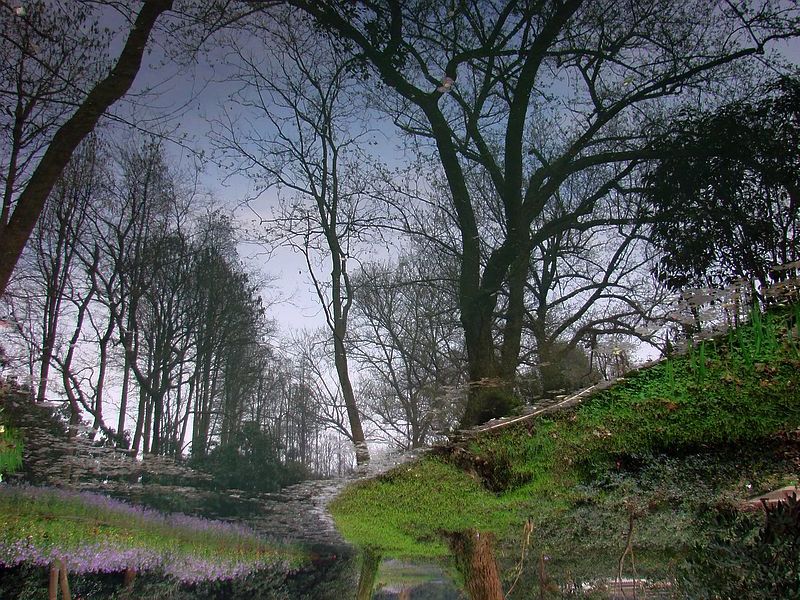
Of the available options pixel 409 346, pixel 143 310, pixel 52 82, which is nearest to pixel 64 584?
pixel 143 310

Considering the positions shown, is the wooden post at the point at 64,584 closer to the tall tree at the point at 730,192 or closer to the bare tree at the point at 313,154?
the bare tree at the point at 313,154

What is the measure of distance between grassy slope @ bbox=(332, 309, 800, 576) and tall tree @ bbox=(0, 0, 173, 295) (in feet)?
8.21

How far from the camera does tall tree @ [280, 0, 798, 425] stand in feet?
6.99

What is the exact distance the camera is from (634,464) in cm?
337

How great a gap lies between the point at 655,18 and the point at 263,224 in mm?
2279

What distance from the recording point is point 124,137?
8.38 feet

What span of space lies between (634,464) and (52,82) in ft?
12.5

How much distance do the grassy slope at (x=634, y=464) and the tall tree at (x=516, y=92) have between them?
68 cm

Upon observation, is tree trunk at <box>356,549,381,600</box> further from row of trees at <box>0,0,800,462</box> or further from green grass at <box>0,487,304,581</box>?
row of trees at <box>0,0,800,462</box>

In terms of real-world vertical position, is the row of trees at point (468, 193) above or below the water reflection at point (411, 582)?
above

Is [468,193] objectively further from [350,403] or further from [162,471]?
[162,471]

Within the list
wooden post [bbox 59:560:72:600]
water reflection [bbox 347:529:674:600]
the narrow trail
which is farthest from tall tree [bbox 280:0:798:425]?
wooden post [bbox 59:560:72:600]

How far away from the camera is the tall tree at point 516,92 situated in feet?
6.99

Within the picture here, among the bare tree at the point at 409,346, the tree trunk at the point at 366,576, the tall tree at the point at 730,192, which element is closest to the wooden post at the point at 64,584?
the tree trunk at the point at 366,576
